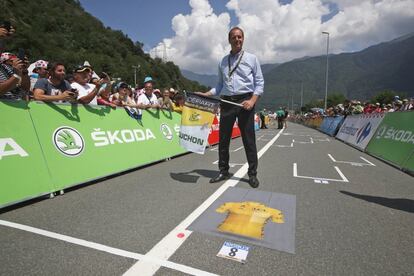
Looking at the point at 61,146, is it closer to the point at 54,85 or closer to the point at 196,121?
the point at 54,85

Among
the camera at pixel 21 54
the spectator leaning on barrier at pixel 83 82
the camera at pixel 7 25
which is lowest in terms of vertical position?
the spectator leaning on barrier at pixel 83 82

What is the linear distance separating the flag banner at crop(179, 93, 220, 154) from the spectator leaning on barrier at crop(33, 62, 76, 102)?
2.00 m

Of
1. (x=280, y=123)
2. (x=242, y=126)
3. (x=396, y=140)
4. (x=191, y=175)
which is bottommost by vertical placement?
(x=280, y=123)

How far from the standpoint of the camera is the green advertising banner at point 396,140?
24.9 ft

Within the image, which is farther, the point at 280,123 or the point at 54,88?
Answer: the point at 280,123

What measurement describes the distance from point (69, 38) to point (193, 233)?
103 metres

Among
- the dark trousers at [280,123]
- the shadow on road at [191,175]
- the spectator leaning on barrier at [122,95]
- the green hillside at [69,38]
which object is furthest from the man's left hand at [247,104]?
the green hillside at [69,38]

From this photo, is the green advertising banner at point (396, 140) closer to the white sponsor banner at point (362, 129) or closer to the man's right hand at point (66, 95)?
the white sponsor banner at point (362, 129)

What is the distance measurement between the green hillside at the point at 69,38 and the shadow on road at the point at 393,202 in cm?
6462

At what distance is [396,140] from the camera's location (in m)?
8.75

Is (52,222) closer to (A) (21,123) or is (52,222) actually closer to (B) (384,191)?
(A) (21,123)

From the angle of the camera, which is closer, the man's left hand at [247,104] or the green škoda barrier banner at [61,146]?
the green škoda barrier banner at [61,146]

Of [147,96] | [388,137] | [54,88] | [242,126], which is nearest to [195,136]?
[242,126]

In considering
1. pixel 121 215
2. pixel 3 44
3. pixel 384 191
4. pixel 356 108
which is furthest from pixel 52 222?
pixel 356 108
